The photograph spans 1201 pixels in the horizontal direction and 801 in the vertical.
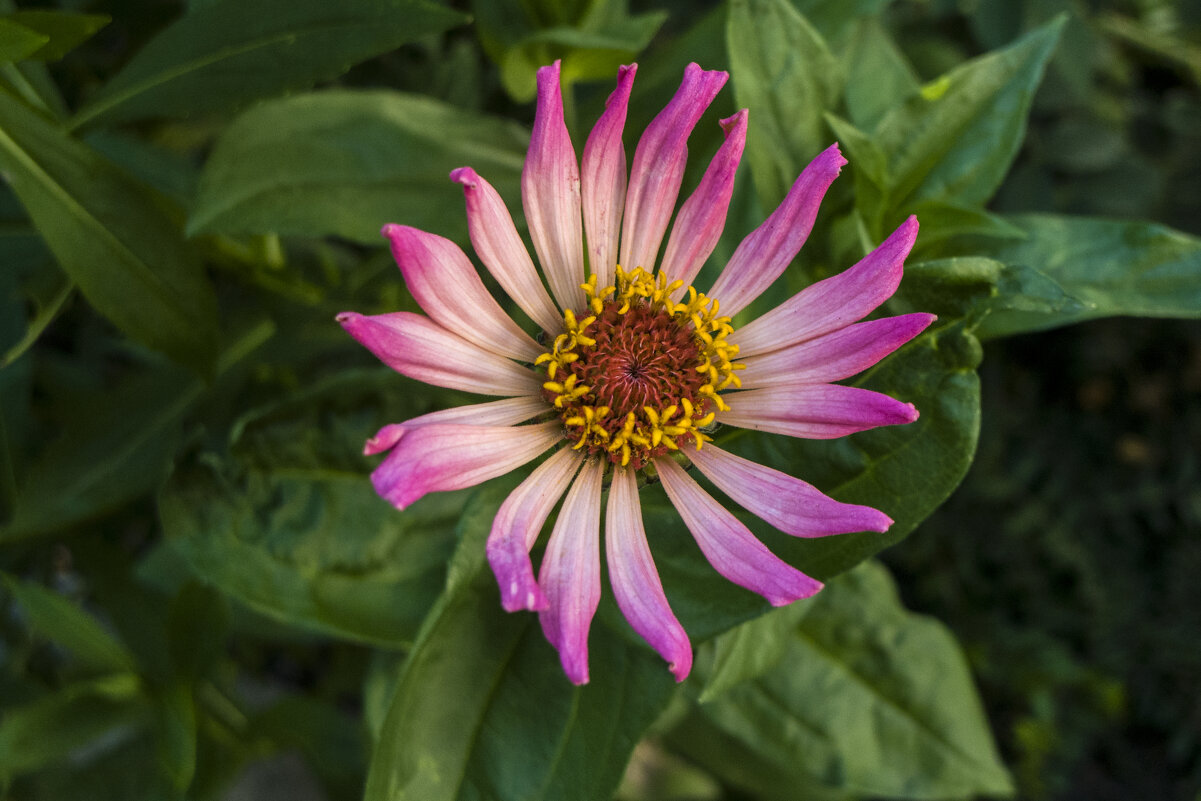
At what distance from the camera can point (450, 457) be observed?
2.15 ft

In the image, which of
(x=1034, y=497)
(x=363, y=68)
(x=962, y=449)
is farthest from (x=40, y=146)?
(x=1034, y=497)

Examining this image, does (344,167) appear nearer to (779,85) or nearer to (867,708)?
(779,85)

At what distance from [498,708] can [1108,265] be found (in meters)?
0.76

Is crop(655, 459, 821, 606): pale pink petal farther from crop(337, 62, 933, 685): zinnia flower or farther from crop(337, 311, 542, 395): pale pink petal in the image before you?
crop(337, 311, 542, 395): pale pink petal

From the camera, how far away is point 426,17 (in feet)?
2.54

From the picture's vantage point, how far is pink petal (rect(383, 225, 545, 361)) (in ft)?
2.09

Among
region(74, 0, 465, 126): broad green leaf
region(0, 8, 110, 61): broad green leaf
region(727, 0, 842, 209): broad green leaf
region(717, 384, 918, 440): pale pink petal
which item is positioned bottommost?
region(717, 384, 918, 440): pale pink petal

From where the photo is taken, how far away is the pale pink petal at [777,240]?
699mm

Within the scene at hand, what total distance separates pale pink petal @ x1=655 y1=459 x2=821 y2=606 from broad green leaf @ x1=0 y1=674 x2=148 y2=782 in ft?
2.51

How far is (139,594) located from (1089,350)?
1.69 meters

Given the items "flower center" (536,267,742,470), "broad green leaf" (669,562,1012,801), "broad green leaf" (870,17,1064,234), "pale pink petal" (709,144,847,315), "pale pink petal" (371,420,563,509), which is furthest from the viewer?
"broad green leaf" (669,562,1012,801)

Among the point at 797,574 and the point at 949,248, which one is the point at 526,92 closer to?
the point at 949,248

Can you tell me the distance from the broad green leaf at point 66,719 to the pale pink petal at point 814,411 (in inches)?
32.7

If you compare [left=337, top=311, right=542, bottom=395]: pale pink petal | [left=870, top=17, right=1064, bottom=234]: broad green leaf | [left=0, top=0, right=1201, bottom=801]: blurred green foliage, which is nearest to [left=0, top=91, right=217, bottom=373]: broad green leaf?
[left=0, top=0, right=1201, bottom=801]: blurred green foliage
